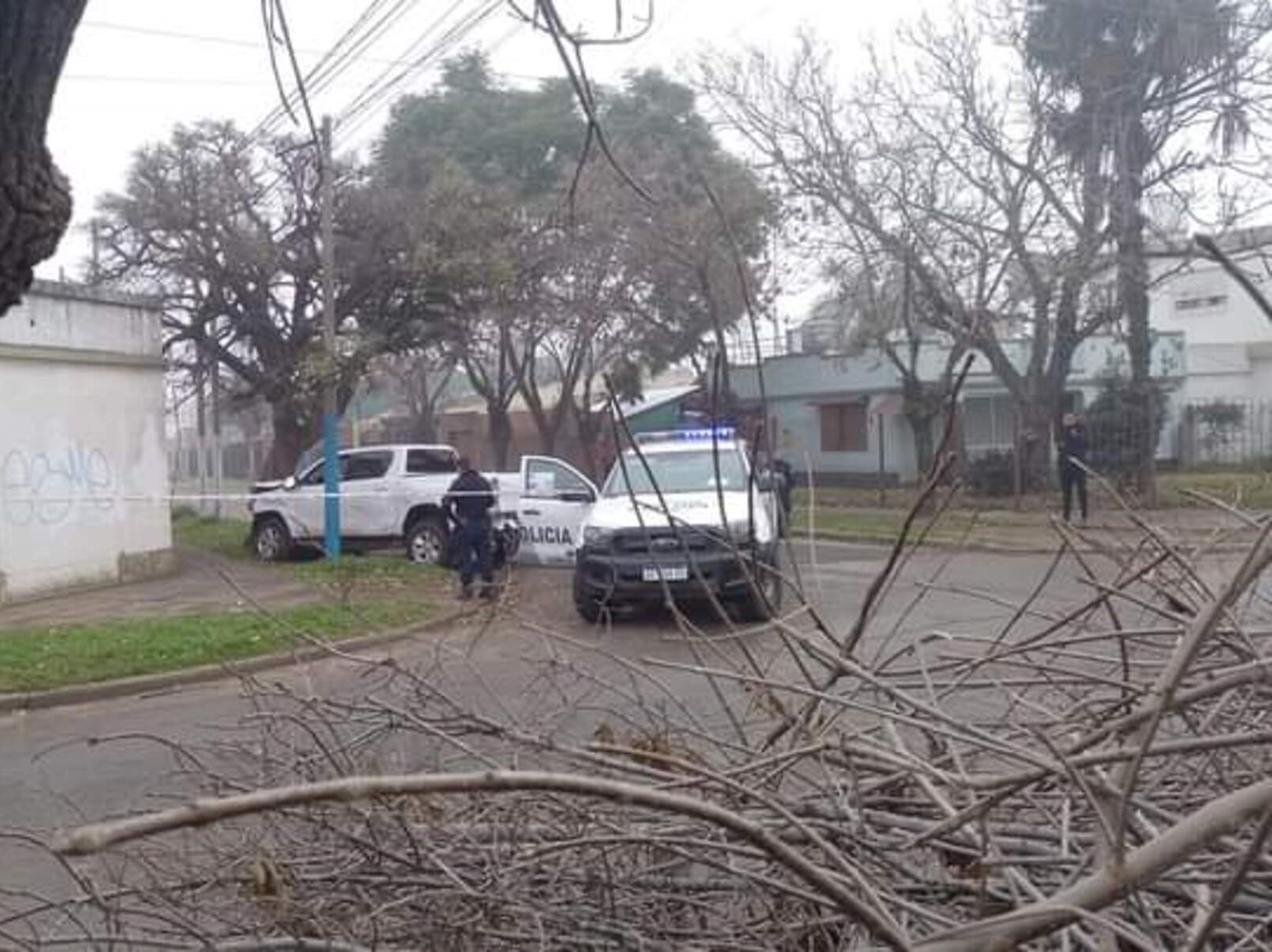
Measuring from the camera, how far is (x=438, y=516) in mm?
19922

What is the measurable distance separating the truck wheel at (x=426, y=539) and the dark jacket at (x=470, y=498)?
3.40 metres

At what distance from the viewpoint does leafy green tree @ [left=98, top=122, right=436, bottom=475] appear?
907 inches

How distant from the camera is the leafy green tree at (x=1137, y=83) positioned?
2272 cm

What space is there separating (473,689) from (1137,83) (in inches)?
876

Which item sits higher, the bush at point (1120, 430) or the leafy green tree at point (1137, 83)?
the leafy green tree at point (1137, 83)

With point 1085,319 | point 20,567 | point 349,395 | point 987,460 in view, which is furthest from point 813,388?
point 20,567

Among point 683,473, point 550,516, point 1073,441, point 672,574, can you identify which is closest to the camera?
point 672,574

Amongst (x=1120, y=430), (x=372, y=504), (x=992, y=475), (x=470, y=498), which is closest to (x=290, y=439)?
(x=372, y=504)

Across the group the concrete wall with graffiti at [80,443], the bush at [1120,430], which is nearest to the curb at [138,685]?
the concrete wall with graffiti at [80,443]

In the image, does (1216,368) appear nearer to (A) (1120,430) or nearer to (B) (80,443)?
(A) (1120,430)

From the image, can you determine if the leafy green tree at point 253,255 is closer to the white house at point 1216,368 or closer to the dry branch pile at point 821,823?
the white house at point 1216,368

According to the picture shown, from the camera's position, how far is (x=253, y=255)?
22.9m

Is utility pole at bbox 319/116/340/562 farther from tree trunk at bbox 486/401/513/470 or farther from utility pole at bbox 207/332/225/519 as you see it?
tree trunk at bbox 486/401/513/470

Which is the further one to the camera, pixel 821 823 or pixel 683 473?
pixel 683 473
